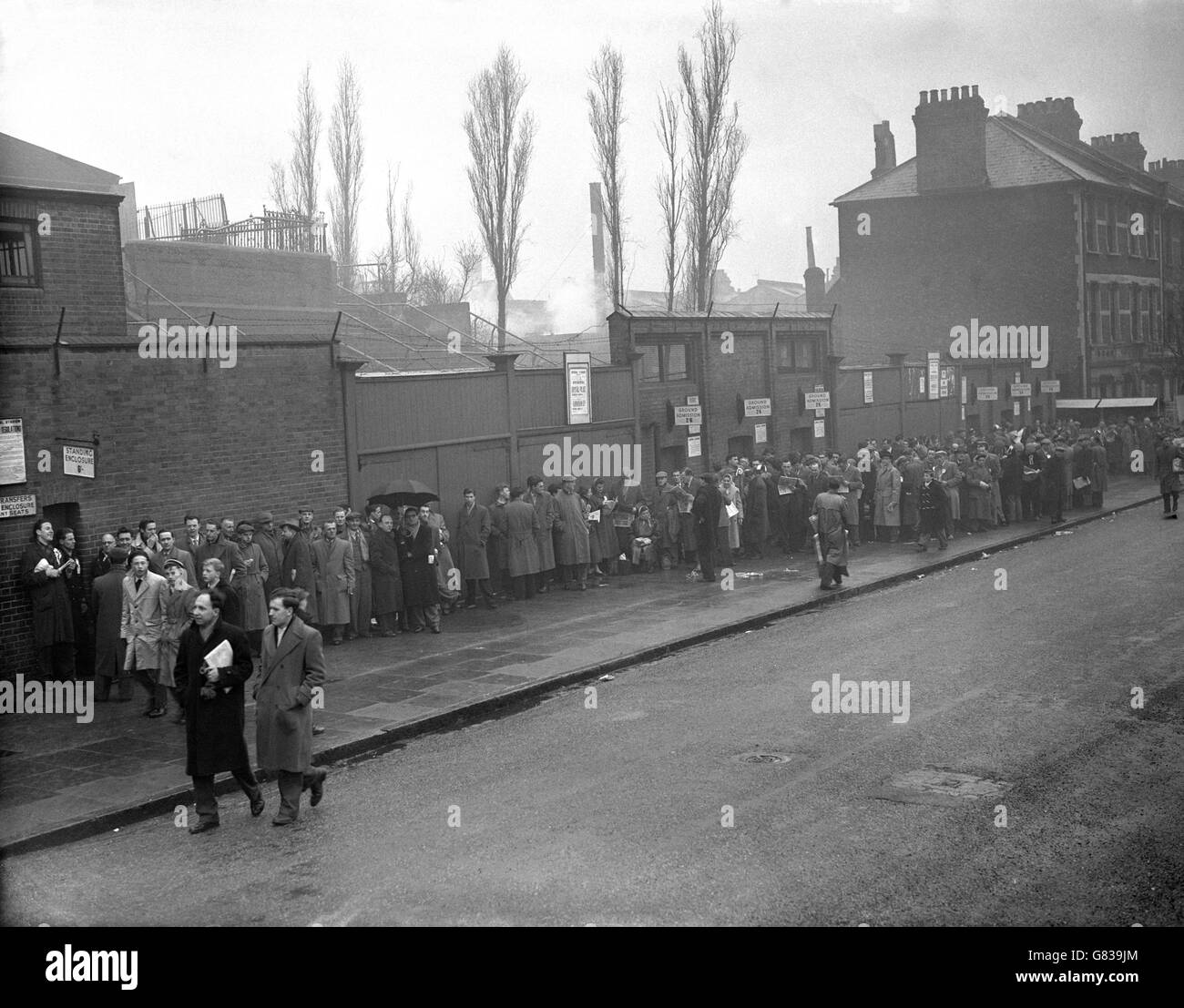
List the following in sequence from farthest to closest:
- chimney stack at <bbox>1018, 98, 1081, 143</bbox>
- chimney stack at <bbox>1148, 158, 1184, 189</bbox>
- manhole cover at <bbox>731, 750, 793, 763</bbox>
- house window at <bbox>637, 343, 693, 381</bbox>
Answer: chimney stack at <bbox>1018, 98, 1081, 143</bbox> → chimney stack at <bbox>1148, 158, 1184, 189</bbox> → house window at <bbox>637, 343, 693, 381</bbox> → manhole cover at <bbox>731, 750, 793, 763</bbox>

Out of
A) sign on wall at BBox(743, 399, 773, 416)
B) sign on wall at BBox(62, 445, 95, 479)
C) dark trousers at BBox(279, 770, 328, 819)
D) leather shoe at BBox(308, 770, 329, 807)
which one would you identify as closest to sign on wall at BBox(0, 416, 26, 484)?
sign on wall at BBox(62, 445, 95, 479)

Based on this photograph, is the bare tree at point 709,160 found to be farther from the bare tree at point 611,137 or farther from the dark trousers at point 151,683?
the dark trousers at point 151,683

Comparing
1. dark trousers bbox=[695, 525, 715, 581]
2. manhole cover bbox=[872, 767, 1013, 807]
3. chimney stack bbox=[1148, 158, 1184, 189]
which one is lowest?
manhole cover bbox=[872, 767, 1013, 807]

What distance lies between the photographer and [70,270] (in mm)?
14953

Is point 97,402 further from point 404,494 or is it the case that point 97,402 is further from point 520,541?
point 520,541

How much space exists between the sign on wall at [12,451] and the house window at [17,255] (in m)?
1.88

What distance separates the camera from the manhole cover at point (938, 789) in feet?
28.2

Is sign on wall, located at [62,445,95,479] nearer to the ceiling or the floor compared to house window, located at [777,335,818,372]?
nearer to the floor

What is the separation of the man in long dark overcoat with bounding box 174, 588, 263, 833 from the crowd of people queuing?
289 mm

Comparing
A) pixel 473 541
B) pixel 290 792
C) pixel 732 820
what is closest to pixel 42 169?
pixel 473 541

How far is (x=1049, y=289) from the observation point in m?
44.1

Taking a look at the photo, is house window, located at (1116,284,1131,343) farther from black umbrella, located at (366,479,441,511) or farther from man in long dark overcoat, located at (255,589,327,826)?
man in long dark overcoat, located at (255,589,327,826)

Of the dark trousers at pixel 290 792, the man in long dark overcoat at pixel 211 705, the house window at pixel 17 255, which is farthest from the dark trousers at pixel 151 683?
the house window at pixel 17 255

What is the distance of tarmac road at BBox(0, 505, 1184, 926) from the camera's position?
687cm
